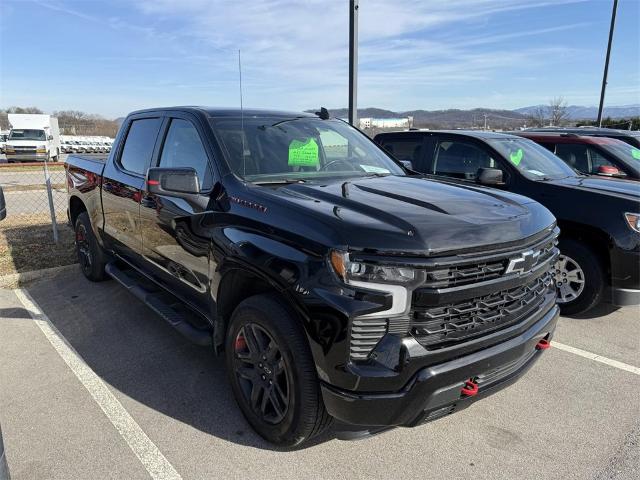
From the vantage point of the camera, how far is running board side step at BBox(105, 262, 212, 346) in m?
3.36

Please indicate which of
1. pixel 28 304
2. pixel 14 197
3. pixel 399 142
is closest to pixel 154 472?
pixel 28 304

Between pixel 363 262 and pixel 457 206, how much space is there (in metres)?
0.80

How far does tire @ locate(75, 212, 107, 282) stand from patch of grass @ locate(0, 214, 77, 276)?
2.57 feet

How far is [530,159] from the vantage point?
587cm

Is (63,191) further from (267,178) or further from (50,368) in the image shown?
(267,178)

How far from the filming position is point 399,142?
697 cm

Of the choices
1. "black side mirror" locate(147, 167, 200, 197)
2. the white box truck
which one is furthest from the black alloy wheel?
the white box truck

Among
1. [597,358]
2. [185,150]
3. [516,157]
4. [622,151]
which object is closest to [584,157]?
[622,151]

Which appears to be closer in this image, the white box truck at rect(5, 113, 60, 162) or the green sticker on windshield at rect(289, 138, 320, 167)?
the green sticker on windshield at rect(289, 138, 320, 167)

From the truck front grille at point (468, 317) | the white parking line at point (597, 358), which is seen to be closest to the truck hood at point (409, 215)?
the truck front grille at point (468, 317)

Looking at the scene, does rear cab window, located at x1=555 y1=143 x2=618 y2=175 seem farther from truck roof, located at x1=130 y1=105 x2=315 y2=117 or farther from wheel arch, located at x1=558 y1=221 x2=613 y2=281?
truck roof, located at x1=130 y1=105 x2=315 y2=117

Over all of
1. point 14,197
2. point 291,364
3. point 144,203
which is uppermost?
point 144,203

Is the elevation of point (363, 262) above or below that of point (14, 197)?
above

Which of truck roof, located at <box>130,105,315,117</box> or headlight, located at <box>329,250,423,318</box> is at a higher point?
truck roof, located at <box>130,105,315,117</box>
